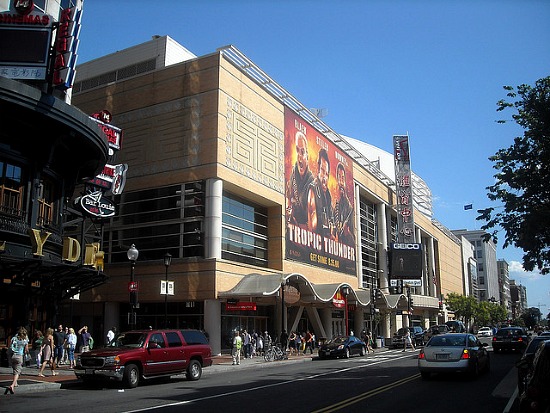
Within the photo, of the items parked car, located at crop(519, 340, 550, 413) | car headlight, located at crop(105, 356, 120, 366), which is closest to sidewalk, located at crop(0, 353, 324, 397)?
car headlight, located at crop(105, 356, 120, 366)

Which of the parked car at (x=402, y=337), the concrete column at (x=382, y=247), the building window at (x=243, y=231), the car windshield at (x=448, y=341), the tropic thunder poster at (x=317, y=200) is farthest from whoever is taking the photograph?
the concrete column at (x=382, y=247)

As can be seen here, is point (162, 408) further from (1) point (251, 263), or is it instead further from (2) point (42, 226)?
(1) point (251, 263)

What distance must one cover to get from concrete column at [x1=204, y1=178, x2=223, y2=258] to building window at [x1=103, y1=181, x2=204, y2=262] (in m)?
0.56

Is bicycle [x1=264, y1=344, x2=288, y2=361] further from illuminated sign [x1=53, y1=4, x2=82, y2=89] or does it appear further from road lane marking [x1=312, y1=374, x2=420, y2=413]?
illuminated sign [x1=53, y1=4, x2=82, y2=89]

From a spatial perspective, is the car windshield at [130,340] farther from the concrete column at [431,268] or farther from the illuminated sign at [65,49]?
the concrete column at [431,268]

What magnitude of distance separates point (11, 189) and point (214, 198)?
15578 millimetres

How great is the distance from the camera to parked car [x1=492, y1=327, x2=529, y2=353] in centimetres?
3169

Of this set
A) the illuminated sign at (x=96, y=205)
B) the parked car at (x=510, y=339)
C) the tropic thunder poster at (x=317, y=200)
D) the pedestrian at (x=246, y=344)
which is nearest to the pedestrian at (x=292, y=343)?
the pedestrian at (x=246, y=344)

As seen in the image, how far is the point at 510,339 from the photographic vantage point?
3181 centimetres

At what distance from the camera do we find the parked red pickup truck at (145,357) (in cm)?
1669

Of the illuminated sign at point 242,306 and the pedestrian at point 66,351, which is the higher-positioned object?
the illuminated sign at point 242,306

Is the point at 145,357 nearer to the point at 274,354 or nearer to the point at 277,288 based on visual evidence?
the point at 274,354

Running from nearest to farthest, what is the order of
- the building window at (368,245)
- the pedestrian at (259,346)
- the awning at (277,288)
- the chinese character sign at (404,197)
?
the awning at (277,288) < the pedestrian at (259,346) < the building window at (368,245) < the chinese character sign at (404,197)

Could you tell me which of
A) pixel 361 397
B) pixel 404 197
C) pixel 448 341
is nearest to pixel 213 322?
pixel 448 341
